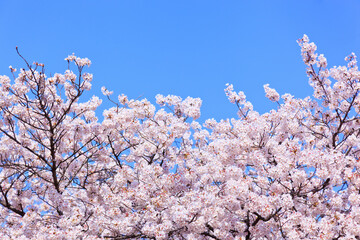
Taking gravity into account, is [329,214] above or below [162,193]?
below

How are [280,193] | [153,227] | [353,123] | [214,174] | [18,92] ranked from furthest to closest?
[353,123], [18,92], [214,174], [280,193], [153,227]

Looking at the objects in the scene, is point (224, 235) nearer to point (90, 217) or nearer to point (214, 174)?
point (214, 174)

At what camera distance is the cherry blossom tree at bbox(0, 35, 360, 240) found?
852cm

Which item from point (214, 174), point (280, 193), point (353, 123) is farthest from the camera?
point (353, 123)

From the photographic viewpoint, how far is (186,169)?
10.5m

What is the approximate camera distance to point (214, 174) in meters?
9.48

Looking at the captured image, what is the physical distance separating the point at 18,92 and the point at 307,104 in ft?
28.6

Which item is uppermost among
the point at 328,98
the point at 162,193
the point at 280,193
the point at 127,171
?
the point at 328,98

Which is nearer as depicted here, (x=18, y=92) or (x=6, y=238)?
(x=6, y=238)

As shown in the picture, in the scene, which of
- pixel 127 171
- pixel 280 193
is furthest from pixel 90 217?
pixel 280 193

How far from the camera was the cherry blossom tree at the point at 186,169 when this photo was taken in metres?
8.52

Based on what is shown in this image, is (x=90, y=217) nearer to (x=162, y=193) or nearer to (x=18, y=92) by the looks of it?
(x=162, y=193)

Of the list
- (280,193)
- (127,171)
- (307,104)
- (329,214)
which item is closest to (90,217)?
(127,171)

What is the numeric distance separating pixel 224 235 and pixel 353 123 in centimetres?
597
